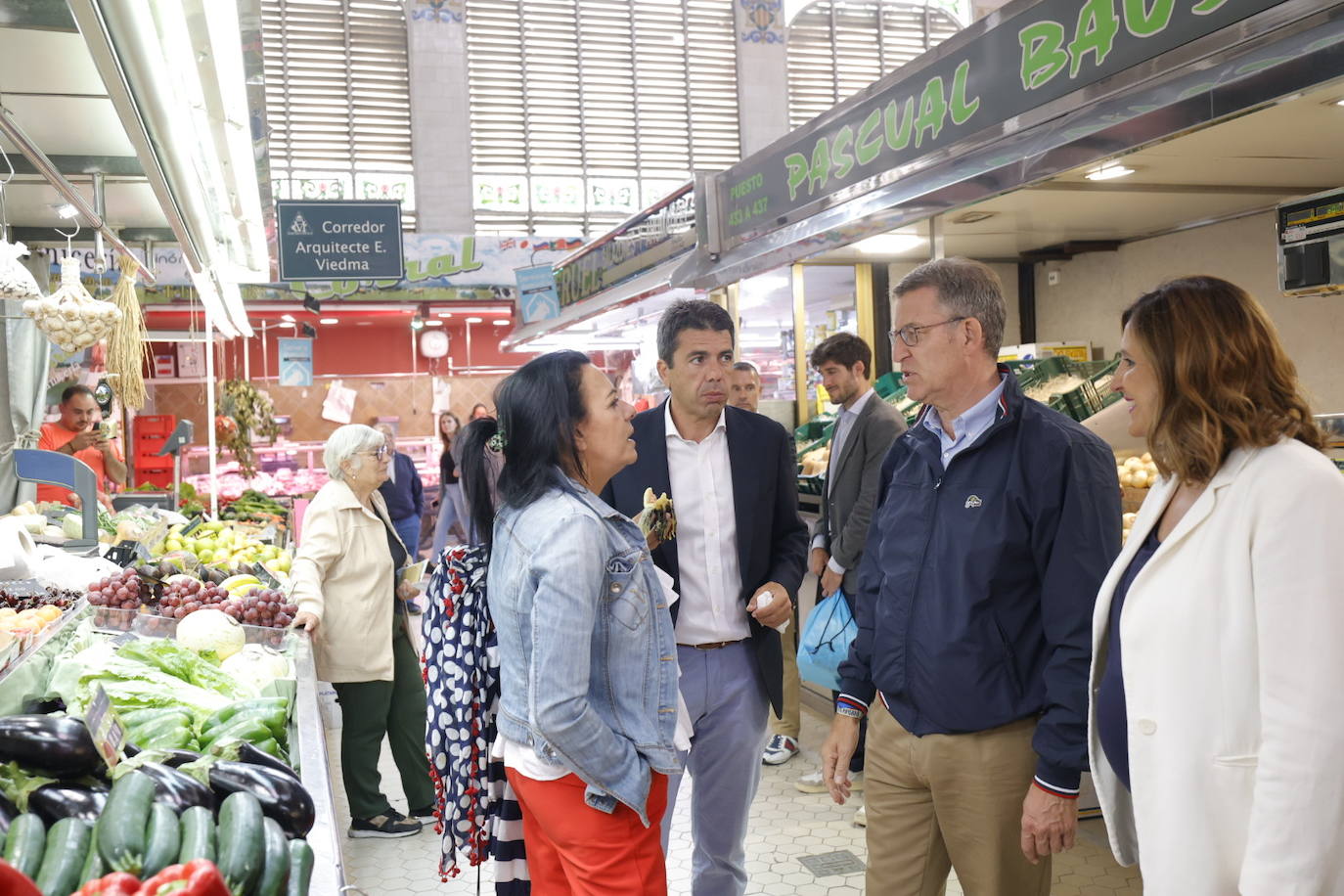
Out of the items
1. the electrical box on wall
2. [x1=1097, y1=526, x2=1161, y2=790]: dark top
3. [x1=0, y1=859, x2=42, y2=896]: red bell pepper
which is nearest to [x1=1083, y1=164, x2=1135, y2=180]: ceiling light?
the electrical box on wall

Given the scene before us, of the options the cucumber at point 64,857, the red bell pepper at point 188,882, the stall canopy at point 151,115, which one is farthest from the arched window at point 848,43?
the red bell pepper at point 188,882

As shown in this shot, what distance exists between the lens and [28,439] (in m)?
6.24

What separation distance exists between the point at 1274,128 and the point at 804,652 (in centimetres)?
246

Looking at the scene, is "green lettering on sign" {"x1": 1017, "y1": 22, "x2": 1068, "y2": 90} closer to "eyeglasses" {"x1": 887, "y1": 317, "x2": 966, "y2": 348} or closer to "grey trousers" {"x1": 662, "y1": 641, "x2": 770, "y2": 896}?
"eyeglasses" {"x1": 887, "y1": 317, "x2": 966, "y2": 348}

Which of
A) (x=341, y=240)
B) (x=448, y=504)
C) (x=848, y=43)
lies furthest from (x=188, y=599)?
(x=848, y=43)

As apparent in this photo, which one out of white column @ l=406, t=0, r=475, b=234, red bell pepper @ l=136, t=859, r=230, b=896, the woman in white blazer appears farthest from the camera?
white column @ l=406, t=0, r=475, b=234

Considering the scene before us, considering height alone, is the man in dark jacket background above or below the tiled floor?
above

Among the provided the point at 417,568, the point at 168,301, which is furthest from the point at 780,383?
the point at 168,301

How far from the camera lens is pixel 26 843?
4.89 ft

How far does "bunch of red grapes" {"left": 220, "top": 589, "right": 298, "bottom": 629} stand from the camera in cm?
372

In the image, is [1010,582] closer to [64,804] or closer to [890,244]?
[64,804]

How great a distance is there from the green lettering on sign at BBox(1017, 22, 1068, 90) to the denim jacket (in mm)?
2036

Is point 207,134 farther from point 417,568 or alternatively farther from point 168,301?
point 168,301

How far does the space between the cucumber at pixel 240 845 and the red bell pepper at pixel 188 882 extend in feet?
0.61
